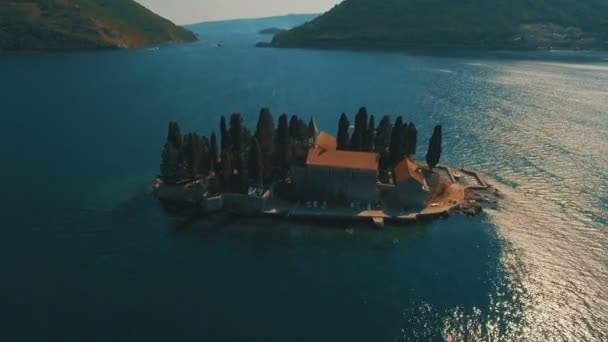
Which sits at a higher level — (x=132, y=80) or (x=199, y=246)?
(x=132, y=80)

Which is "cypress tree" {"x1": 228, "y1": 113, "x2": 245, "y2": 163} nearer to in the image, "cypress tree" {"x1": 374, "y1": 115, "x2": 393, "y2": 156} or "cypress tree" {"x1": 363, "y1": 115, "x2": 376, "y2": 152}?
"cypress tree" {"x1": 363, "y1": 115, "x2": 376, "y2": 152}

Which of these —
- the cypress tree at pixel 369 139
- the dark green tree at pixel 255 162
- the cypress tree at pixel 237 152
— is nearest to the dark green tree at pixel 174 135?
the cypress tree at pixel 237 152

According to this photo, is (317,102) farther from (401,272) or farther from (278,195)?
(401,272)

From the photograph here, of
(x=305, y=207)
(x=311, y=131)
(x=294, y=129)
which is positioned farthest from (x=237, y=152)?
(x=311, y=131)

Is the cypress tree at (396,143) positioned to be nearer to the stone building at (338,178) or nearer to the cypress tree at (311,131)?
the stone building at (338,178)

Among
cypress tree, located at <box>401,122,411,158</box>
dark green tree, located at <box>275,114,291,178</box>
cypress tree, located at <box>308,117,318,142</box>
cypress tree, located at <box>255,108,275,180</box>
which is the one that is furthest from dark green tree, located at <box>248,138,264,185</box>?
cypress tree, located at <box>401,122,411,158</box>

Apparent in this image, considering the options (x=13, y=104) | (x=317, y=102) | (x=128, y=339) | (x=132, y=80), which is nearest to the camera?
(x=128, y=339)

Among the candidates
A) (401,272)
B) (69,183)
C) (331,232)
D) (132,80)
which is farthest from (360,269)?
(132,80)
